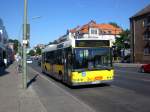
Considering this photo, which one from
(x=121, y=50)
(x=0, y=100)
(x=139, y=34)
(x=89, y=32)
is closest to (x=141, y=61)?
(x=139, y=34)

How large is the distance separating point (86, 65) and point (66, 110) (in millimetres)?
6654

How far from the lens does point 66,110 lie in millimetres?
11047

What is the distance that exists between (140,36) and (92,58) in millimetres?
51629

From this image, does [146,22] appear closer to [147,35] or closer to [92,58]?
[147,35]

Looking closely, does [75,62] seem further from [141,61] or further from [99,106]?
[141,61]

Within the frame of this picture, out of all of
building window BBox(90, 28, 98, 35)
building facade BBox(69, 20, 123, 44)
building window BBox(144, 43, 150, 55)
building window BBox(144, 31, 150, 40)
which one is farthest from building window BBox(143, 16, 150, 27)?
building window BBox(90, 28, 98, 35)

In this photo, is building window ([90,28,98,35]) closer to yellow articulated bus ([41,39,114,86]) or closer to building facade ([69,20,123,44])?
building facade ([69,20,123,44])

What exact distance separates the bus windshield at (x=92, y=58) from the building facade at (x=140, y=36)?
46692 millimetres

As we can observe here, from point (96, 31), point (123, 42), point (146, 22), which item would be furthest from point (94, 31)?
point (146, 22)

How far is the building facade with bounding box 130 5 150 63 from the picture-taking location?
64.7m

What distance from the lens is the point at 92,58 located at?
17.6 m

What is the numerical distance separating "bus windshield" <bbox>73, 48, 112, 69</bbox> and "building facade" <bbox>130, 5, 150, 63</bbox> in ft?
153

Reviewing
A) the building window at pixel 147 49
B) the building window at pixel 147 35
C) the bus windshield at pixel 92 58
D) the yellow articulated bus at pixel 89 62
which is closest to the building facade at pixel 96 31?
the building window at pixel 147 35

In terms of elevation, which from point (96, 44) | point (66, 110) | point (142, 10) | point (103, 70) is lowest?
point (66, 110)
